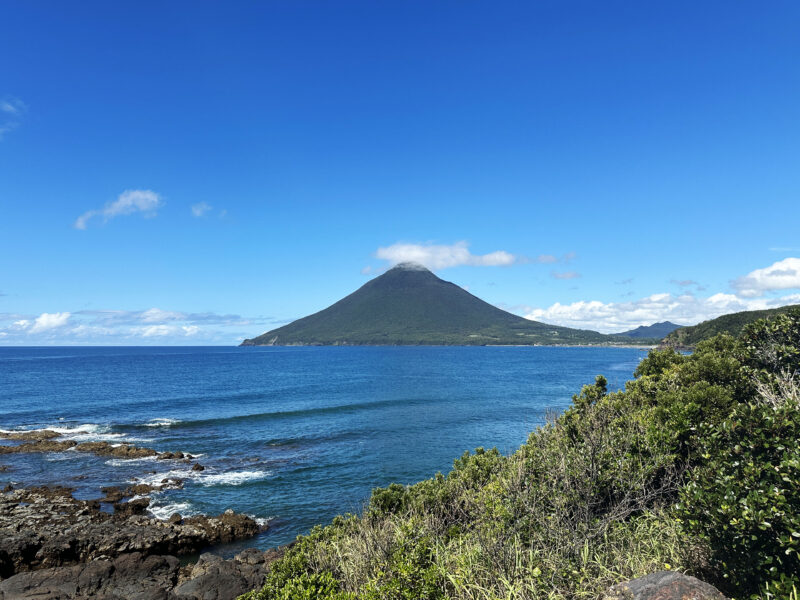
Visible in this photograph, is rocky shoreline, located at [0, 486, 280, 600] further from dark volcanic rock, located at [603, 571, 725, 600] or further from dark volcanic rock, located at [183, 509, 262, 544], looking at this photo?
dark volcanic rock, located at [603, 571, 725, 600]


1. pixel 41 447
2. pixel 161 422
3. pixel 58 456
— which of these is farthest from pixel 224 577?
pixel 161 422

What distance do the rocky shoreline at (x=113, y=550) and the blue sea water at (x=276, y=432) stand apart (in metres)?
1.66

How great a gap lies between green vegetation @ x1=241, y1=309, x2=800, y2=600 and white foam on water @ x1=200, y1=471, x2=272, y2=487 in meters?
16.9

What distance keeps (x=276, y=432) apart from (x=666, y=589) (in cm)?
4101

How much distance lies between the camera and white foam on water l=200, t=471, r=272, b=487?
2880 centimetres

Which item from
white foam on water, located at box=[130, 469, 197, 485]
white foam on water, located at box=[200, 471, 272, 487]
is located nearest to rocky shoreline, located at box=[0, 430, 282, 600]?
white foam on water, located at box=[130, 469, 197, 485]

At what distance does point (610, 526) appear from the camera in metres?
9.98

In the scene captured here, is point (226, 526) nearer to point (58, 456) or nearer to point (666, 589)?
point (666, 589)

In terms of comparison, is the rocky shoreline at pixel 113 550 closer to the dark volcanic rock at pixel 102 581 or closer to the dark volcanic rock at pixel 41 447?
the dark volcanic rock at pixel 102 581

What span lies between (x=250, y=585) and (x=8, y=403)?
6781cm

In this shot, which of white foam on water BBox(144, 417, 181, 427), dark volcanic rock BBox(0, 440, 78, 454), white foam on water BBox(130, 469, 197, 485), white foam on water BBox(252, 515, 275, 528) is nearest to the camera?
white foam on water BBox(252, 515, 275, 528)

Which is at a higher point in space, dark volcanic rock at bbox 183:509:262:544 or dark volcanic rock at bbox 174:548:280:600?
dark volcanic rock at bbox 174:548:280:600

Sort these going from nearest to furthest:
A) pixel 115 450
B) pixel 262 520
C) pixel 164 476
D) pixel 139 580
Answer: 1. pixel 139 580
2. pixel 262 520
3. pixel 164 476
4. pixel 115 450

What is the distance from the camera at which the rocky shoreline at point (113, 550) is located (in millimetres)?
15320
